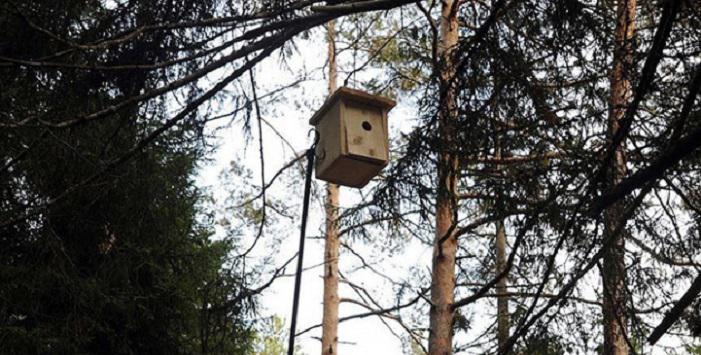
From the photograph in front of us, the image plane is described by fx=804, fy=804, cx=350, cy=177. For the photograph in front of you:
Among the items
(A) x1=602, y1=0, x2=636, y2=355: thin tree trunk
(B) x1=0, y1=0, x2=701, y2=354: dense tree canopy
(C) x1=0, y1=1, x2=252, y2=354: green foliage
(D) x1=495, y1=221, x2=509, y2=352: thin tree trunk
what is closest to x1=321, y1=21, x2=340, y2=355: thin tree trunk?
(D) x1=495, y1=221, x2=509, y2=352: thin tree trunk

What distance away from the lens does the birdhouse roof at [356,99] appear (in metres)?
2.67

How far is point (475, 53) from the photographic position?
248 centimetres

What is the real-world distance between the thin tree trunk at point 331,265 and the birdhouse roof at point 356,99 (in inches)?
163

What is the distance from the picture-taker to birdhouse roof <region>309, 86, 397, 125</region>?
8.75ft

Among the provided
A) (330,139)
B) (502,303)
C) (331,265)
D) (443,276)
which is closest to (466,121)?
(330,139)

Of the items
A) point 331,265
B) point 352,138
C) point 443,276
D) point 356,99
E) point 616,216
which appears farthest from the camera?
point 331,265

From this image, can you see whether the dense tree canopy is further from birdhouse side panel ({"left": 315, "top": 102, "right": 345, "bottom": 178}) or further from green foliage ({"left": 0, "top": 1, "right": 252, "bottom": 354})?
birdhouse side panel ({"left": 315, "top": 102, "right": 345, "bottom": 178})

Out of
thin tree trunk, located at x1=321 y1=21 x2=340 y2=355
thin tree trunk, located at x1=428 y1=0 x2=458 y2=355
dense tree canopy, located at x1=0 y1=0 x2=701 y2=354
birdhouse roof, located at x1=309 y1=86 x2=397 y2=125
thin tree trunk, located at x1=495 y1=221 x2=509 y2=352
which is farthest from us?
thin tree trunk, located at x1=321 y1=21 x2=340 y2=355

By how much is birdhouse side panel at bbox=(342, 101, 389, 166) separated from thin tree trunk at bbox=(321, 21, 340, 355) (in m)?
4.20

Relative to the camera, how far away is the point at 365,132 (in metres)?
2.64

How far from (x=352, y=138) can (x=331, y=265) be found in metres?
4.81

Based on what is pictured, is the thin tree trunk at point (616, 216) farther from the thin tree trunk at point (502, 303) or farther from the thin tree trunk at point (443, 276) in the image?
the thin tree trunk at point (443, 276)

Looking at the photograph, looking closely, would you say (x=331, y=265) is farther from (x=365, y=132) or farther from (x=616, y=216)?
(x=365, y=132)

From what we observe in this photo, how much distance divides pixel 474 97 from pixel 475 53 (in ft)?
0.55
